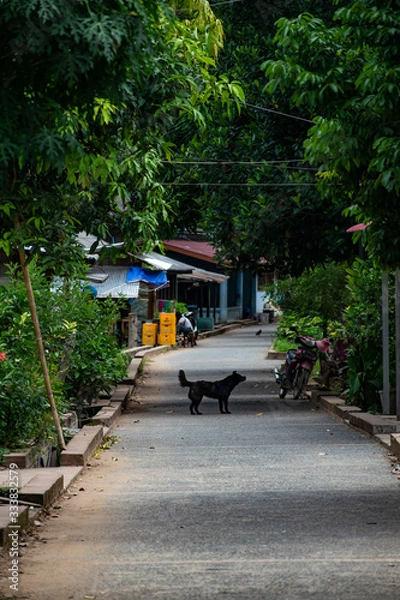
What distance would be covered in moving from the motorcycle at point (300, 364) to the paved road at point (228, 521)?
4.55 metres

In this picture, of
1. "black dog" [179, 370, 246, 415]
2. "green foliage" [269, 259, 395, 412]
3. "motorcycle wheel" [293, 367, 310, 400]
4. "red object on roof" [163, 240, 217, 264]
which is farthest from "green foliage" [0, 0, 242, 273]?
"red object on roof" [163, 240, 217, 264]

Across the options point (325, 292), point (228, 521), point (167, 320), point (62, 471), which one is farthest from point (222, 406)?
point (167, 320)

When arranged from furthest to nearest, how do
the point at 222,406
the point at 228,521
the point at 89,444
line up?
the point at 222,406
the point at 89,444
the point at 228,521

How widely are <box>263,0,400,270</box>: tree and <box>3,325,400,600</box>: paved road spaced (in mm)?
2778

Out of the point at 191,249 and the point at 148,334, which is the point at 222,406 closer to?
the point at 148,334

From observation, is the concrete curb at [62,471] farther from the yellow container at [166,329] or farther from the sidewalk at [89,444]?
the yellow container at [166,329]

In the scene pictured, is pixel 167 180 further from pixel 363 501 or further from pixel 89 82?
pixel 89 82

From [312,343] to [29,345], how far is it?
382 inches

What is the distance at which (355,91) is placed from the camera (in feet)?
36.4

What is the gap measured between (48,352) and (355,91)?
6530 mm

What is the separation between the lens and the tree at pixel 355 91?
34.2ft

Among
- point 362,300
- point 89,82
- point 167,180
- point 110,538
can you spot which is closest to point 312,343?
point 362,300

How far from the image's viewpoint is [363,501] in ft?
33.5

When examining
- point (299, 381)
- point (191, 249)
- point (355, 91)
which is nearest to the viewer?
point (355, 91)
